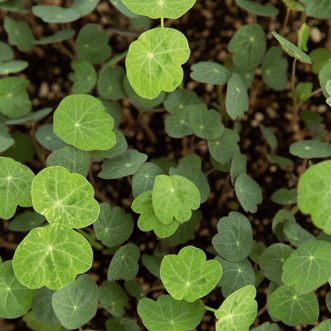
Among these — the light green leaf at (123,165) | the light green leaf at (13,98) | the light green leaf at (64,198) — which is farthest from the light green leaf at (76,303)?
the light green leaf at (13,98)

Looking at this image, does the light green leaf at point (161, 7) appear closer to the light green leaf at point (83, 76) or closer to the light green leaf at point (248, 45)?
the light green leaf at point (248, 45)

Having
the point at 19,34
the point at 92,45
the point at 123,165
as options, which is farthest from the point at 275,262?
the point at 19,34

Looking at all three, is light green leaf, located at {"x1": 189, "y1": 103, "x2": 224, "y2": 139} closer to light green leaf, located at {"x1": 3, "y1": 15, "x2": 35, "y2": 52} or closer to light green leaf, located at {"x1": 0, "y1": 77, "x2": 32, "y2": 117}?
light green leaf, located at {"x1": 0, "y1": 77, "x2": 32, "y2": 117}

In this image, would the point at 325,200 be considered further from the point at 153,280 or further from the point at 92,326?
the point at 92,326

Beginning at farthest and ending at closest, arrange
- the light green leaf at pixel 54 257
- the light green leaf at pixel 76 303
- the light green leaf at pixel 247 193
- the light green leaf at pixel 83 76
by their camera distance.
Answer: the light green leaf at pixel 83 76
the light green leaf at pixel 247 193
the light green leaf at pixel 76 303
the light green leaf at pixel 54 257

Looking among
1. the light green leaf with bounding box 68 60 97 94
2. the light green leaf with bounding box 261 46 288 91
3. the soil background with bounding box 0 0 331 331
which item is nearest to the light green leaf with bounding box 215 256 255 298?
the soil background with bounding box 0 0 331 331

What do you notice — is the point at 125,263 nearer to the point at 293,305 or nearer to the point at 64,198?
the point at 64,198

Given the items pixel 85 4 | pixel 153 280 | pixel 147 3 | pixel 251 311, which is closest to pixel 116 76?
pixel 85 4
